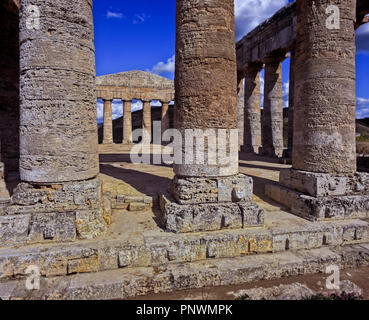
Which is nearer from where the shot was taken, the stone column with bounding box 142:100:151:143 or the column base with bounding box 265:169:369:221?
the column base with bounding box 265:169:369:221

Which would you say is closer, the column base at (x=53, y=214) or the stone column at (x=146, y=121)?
the column base at (x=53, y=214)

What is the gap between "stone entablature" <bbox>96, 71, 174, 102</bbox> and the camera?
75.0ft

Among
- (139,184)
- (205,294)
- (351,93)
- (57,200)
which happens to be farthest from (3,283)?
(351,93)

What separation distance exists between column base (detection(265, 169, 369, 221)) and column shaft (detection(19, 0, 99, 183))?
14.2ft

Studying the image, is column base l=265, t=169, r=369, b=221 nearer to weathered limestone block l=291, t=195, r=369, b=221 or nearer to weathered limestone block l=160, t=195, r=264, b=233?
weathered limestone block l=291, t=195, r=369, b=221

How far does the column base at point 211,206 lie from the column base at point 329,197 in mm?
1324

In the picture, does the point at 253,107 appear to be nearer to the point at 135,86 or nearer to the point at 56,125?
the point at 135,86

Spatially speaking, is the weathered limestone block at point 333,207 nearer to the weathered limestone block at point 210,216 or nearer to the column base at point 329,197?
the column base at point 329,197

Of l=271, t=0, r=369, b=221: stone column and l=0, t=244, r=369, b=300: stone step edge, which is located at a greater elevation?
l=271, t=0, r=369, b=221: stone column

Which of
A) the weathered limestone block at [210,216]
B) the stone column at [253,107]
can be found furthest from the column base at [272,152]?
the weathered limestone block at [210,216]

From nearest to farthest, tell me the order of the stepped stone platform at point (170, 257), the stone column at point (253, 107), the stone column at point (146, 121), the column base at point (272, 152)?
the stepped stone platform at point (170, 257)
the column base at point (272, 152)
the stone column at point (253, 107)
the stone column at point (146, 121)

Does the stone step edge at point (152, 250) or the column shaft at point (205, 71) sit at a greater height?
the column shaft at point (205, 71)

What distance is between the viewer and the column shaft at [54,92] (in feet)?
13.1

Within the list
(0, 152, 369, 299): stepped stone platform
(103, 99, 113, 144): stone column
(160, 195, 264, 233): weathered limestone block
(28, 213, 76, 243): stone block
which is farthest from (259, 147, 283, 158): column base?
(103, 99, 113, 144): stone column
